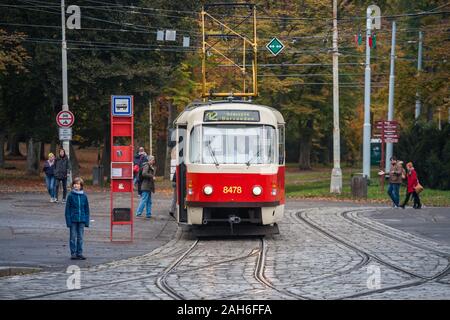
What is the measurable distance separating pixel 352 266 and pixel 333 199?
2572cm

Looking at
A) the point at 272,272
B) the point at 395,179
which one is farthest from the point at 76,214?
the point at 395,179

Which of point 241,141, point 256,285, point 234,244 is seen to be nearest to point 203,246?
point 234,244

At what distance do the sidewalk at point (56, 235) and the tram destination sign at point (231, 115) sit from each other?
3.08 metres

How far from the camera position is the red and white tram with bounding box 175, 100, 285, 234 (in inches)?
899

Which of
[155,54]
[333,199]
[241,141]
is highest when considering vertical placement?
[155,54]

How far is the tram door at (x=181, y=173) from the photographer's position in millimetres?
23656

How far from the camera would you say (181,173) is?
2384 cm

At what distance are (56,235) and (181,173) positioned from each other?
3361mm

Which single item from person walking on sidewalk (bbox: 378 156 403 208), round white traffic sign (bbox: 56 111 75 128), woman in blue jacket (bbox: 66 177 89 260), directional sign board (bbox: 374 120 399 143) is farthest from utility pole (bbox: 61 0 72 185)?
woman in blue jacket (bbox: 66 177 89 260)

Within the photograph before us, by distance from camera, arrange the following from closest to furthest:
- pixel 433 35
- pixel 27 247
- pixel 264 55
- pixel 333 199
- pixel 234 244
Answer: pixel 27 247 < pixel 234 244 < pixel 333 199 < pixel 433 35 < pixel 264 55

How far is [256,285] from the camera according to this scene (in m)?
15.2

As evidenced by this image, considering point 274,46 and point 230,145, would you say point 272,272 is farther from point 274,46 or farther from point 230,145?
point 274,46

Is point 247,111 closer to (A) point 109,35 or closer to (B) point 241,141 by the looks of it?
(B) point 241,141

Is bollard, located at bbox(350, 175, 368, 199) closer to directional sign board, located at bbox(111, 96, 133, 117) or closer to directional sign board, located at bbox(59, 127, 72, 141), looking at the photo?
directional sign board, located at bbox(59, 127, 72, 141)
